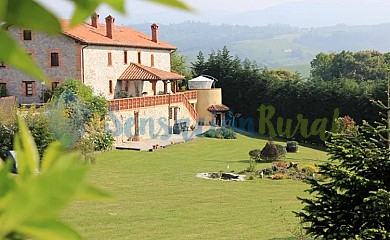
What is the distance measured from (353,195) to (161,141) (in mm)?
16860

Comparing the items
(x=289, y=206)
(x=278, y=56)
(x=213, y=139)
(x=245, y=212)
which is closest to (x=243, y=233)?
(x=245, y=212)

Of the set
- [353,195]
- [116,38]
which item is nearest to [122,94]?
[116,38]

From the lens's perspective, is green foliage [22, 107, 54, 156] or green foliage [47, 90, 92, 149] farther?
green foliage [47, 90, 92, 149]

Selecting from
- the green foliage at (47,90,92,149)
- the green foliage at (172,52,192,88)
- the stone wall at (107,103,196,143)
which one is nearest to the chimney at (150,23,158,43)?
the green foliage at (172,52,192,88)

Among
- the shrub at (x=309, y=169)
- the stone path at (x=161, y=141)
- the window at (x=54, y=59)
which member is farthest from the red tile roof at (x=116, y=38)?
the shrub at (x=309, y=169)

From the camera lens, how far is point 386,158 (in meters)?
7.27

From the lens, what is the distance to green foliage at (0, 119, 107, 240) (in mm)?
228

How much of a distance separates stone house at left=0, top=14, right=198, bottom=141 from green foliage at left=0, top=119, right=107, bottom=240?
20.8 meters

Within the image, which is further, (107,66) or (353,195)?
(107,66)

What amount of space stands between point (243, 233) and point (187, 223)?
1.26 meters

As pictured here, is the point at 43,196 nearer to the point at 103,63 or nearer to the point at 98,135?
the point at 98,135

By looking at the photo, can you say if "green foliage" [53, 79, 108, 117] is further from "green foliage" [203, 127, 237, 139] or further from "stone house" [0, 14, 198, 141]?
"green foliage" [203, 127, 237, 139]

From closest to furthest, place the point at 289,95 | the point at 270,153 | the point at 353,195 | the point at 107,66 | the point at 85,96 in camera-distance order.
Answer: the point at 353,195, the point at 270,153, the point at 85,96, the point at 107,66, the point at 289,95

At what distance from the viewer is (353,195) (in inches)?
286
